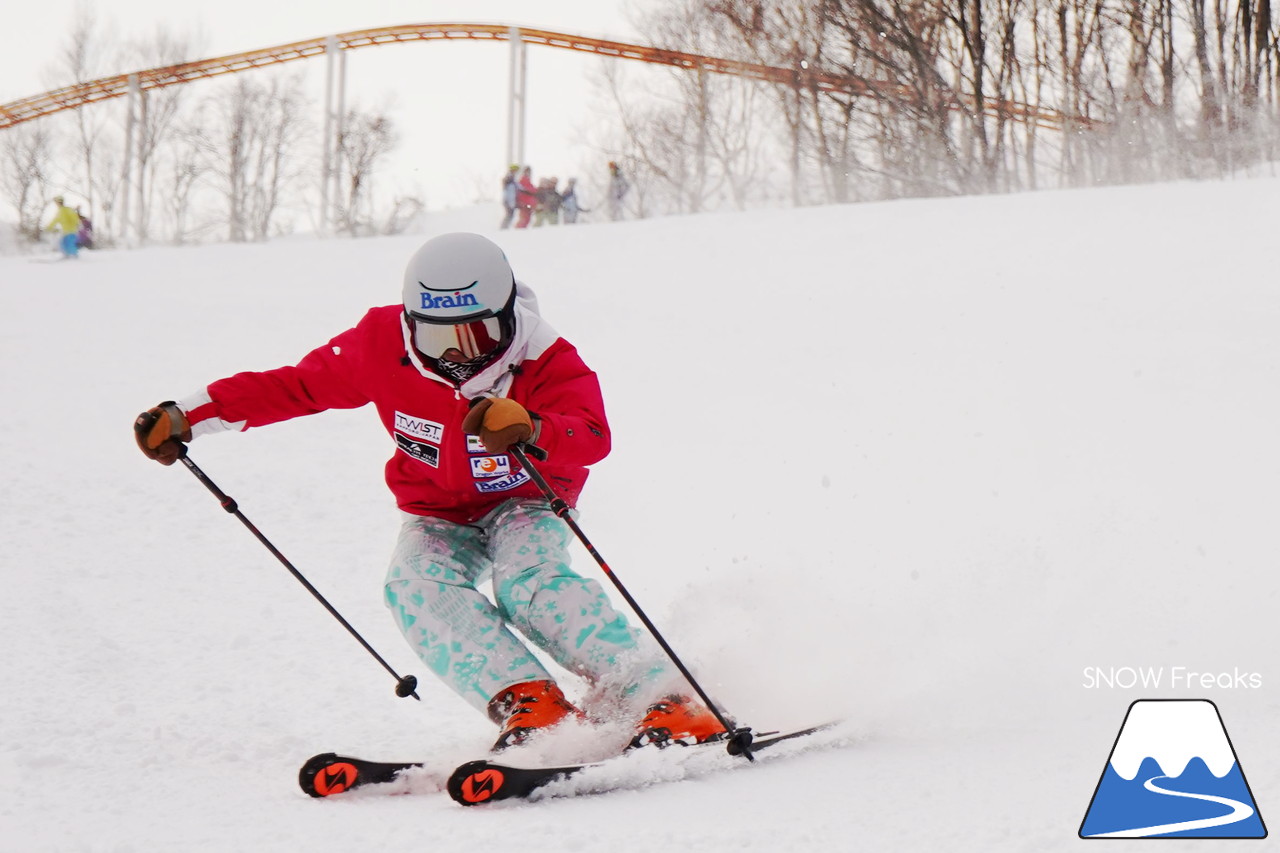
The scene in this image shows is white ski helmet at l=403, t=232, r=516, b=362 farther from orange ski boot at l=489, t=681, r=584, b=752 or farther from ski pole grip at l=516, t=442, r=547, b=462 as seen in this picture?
orange ski boot at l=489, t=681, r=584, b=752

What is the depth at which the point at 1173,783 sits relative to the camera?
2.43 m

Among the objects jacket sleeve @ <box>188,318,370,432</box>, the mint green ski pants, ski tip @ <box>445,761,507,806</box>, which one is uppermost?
jacket sleeve @ <box>188,318,370,432</box>

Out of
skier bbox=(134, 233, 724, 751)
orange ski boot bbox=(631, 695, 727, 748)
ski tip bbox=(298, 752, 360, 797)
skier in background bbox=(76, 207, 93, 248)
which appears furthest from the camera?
skier in background bbox=(76, 207, 93, 248)

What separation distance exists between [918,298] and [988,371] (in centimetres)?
192

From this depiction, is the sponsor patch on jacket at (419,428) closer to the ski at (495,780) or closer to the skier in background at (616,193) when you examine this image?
the ski at (495,780)

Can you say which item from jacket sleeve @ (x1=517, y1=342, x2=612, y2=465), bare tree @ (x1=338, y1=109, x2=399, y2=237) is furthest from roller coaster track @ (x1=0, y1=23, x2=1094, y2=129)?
jacket sleeve @ (x1=517, y1=342, x2=612, y2=465)

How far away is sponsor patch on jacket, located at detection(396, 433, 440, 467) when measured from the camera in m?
3.28

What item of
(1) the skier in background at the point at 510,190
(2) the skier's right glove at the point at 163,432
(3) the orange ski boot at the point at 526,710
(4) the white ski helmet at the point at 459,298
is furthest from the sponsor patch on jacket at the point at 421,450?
(1) the skier in background at the point at 510,190

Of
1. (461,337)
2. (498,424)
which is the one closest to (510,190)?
(461,337)

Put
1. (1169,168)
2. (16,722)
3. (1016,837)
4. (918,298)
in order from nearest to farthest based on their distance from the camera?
(1016,837) → (16,722) → (918,298) → (1169,168)

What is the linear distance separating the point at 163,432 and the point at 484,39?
22541 millimetres

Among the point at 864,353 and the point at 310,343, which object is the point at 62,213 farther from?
the point at 864,353

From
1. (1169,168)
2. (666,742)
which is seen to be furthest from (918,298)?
(666,742)

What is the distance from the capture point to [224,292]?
1234 cm
